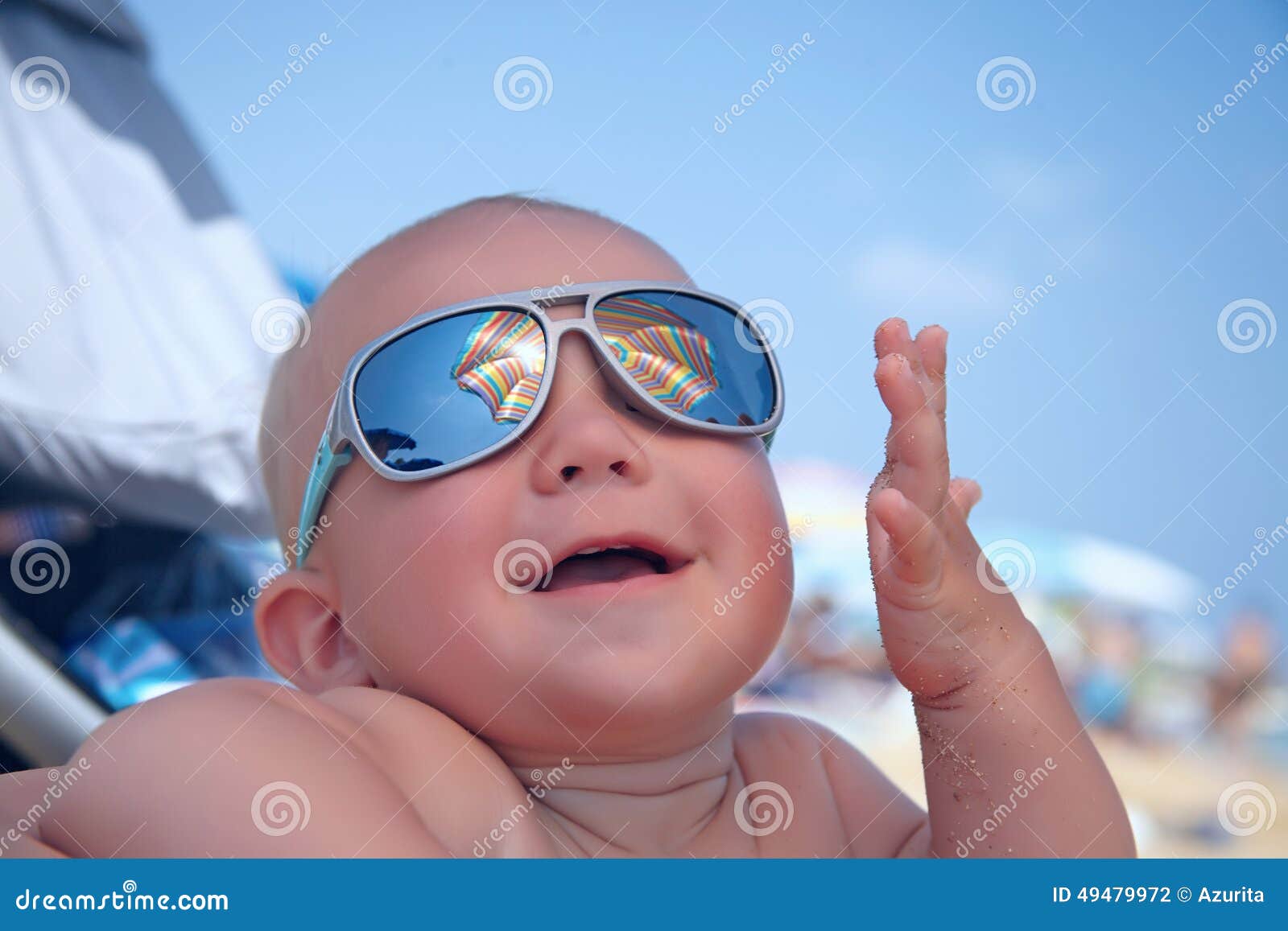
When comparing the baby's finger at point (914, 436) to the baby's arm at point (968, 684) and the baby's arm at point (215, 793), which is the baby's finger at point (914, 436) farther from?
the baby's arm at point (215, 793)

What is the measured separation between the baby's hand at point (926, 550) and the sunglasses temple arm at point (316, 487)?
532 millimetres

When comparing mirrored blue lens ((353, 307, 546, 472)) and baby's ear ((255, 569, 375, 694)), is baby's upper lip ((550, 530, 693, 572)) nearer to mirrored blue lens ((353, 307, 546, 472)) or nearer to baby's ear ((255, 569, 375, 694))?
mirrored blue lens ((353, 307, 546, 472))

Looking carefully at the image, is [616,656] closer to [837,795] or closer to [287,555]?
[837,795]

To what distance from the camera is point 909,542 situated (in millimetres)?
952

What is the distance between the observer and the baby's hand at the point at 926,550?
0.96m

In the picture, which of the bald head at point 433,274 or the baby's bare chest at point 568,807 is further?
the bald head at point 433,274

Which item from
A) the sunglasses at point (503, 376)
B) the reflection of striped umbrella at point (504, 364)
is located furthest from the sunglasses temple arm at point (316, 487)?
the reflection of striped umbrella at point (504, 364)

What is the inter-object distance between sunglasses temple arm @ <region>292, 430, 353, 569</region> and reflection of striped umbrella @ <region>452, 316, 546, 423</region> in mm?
172

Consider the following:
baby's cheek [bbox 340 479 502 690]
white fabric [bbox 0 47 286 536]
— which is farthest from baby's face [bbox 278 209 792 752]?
white fabric [bbox 0 47 286 536]

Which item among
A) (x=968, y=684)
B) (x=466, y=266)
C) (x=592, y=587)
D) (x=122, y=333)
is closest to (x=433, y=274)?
(x=466, y=266)

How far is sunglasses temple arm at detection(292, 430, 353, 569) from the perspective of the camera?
112 cm

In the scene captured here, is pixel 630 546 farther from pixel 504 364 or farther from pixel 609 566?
pixel 504 364

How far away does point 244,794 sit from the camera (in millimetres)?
749

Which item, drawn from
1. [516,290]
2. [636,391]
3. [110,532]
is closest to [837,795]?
[636,391]
